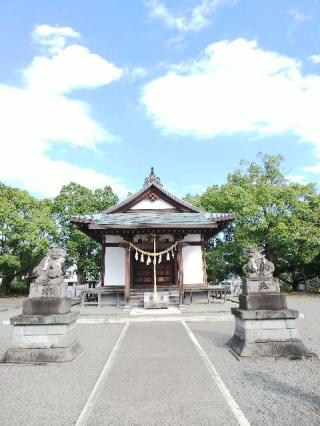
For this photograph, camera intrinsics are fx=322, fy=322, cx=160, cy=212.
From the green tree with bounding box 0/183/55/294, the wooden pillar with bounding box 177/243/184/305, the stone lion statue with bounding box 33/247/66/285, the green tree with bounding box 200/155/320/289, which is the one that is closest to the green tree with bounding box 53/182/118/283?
the green tree with bounding box 0/183/55/294

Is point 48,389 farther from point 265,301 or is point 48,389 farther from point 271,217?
point 271,217

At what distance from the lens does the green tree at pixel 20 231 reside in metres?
28.6

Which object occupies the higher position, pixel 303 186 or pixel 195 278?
pixel 303 186

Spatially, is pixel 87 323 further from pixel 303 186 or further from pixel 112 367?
pixel 303 186

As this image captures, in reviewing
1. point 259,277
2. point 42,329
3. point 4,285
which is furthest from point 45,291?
point 4,285

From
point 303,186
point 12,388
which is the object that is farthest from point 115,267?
point 303,186

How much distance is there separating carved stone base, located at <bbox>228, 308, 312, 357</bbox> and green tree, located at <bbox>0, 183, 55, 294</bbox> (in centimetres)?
2493

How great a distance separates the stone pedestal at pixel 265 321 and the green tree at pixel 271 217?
67.7ft

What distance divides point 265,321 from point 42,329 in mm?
4951

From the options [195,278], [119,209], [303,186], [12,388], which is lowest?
[12,388]

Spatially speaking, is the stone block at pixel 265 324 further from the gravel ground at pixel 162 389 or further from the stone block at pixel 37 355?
the stone block at pixel 37 355

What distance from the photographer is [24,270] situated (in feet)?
104

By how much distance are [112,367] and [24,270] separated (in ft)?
92.9

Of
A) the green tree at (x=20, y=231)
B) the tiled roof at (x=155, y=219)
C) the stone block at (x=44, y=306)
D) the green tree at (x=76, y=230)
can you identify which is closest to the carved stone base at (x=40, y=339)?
the stone block at (x=44, y=306)
